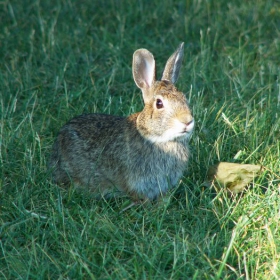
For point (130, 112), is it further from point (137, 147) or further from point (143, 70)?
point (137, 147)

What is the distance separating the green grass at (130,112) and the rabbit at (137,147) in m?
0.13

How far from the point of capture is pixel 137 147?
173 inches

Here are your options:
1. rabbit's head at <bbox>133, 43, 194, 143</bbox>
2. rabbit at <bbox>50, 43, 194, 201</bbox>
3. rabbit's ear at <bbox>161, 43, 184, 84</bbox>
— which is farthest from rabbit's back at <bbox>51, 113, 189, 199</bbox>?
rabbit's ear at <bbox>161, 43, 184, 84</bbox>

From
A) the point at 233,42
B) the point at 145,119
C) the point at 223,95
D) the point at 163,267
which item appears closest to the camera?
the point at 163,267

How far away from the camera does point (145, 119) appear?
14.1 feet

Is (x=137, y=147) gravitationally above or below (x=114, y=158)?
above

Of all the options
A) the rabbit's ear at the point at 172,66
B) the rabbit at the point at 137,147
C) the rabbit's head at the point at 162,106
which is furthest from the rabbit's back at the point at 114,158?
the rabbit's ear at the point at 172,66

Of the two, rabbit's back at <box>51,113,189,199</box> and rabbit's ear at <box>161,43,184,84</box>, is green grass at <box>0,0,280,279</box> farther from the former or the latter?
rabbit's ear at <box>161,43,184,84</box>

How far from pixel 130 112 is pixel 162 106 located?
3.18ft

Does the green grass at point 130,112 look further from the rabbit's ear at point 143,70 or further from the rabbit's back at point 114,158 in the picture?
the rabbit's ear at point 143,70

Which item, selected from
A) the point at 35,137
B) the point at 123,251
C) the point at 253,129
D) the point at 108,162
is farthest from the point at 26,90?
the point at 123,251

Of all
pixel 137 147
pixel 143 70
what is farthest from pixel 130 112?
pixel 137 147

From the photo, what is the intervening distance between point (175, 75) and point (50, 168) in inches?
41.0

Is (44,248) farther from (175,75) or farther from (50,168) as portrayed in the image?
(175,75)
